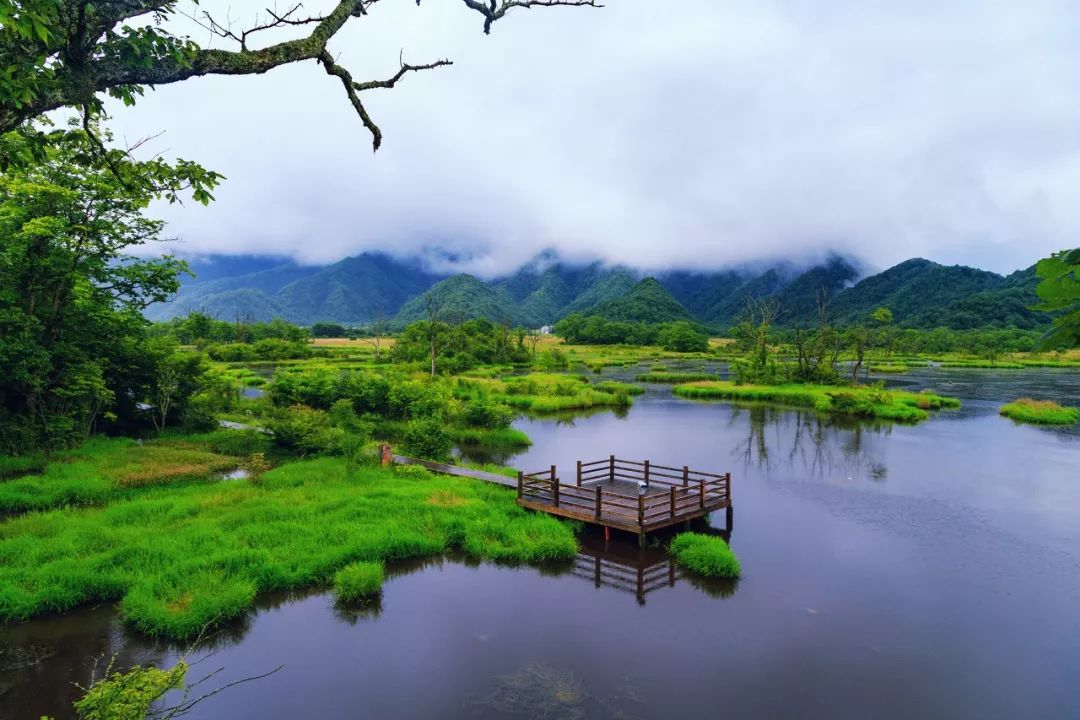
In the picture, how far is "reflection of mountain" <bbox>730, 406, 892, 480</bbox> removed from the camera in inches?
1172

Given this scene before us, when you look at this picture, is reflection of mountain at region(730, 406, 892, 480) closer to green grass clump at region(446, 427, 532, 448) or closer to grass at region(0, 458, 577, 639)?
green grass clump at region(446, 427, 532, 448)

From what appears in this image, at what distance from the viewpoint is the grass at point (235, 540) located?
45.2 feet

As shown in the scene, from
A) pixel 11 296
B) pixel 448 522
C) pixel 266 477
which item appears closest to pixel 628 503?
pixel 448 522

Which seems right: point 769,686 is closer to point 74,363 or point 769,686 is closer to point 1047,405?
point 74,363

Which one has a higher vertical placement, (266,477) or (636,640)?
(266,477)

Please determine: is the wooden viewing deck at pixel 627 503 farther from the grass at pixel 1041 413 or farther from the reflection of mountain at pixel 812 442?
the grass at pixel 1041 413

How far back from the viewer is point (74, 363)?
2561cm

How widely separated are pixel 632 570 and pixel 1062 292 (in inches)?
607

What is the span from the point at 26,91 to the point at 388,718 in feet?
34.3

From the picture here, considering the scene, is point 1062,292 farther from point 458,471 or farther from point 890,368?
point 890,368

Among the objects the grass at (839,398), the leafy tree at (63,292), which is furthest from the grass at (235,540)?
the grass at (839,398)

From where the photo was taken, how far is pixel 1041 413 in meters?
42.5

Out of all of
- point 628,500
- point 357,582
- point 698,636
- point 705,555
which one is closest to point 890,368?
point 628,500

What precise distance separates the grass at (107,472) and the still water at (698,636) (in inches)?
335
